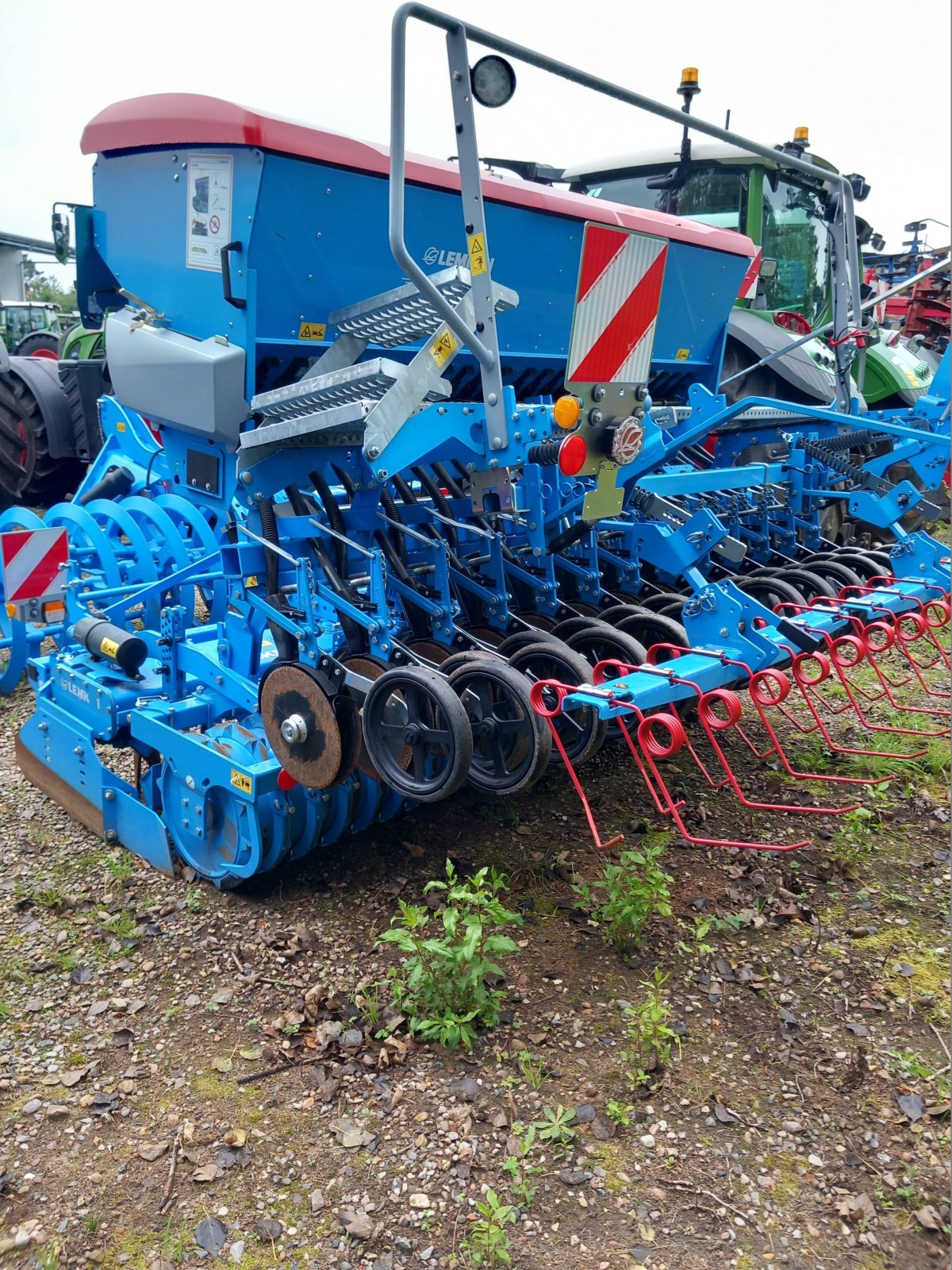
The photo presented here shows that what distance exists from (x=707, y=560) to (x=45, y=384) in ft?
16.9

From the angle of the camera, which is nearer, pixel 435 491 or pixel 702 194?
pixel 435 491

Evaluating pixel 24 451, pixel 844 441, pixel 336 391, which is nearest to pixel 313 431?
pixel 336 391

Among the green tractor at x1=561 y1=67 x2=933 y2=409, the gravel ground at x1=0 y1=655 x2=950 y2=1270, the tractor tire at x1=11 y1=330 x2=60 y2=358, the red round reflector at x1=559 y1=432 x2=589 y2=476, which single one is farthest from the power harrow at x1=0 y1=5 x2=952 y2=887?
the tractor tire at x1=11 y1=330 x2=60 y2=358

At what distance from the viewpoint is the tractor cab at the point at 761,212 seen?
599 centimetres

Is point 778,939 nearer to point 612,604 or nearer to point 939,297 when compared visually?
point 612,604

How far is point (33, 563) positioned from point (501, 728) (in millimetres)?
1941

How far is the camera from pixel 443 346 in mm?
2697

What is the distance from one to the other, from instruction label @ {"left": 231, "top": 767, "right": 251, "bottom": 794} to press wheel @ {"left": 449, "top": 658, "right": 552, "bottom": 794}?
69 cm

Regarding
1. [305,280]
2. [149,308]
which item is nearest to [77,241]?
[149,308]

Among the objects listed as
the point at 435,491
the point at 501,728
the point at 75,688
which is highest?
the point at 435,491

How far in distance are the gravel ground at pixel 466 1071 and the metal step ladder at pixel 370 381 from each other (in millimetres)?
1503

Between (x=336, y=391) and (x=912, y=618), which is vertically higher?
(x=336, y=391)

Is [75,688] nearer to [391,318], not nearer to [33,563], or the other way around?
[33,563]

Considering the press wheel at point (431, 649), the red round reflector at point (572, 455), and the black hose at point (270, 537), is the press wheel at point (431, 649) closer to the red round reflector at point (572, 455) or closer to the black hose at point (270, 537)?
the black hose at point (270, 537)
